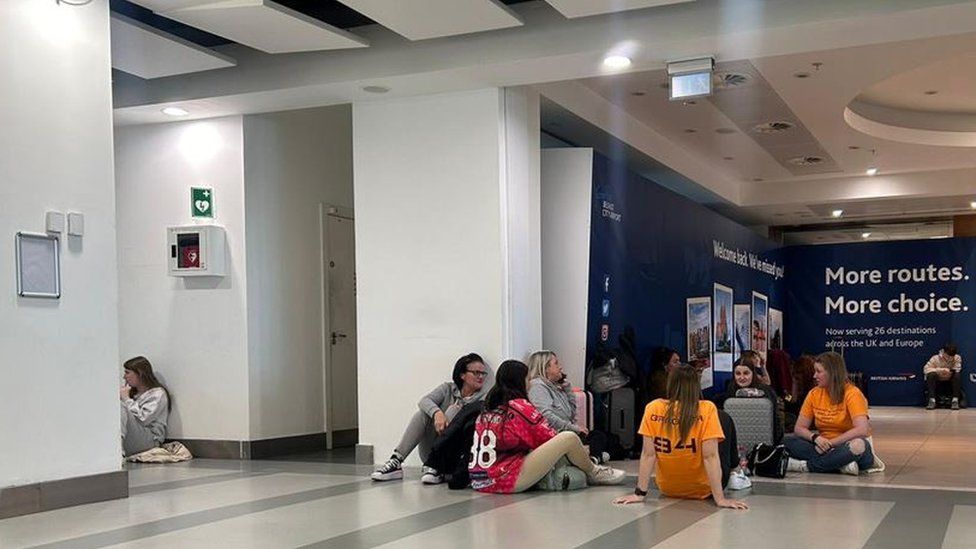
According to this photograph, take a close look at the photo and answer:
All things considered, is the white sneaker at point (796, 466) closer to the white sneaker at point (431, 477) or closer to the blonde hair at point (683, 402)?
the blonde hair at point (683, 402)

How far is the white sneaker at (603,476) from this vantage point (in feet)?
22.9

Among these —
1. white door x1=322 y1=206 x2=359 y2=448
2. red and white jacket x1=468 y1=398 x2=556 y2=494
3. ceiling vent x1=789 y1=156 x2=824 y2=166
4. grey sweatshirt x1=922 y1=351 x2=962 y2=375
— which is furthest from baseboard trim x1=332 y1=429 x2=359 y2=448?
grey sweatshirt x1=922 y1=351 x2=962 y2=375

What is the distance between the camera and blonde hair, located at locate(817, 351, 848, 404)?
7.55 meters

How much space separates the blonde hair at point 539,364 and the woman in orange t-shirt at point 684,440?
1758 mm

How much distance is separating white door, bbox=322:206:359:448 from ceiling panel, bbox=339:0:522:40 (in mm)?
3579

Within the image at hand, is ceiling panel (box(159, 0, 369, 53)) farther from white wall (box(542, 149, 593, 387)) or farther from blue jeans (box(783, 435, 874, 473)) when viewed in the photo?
blue jeans (box(783, 435, 874, 473))

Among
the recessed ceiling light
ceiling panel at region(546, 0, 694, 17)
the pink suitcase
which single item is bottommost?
→ the pink suitcase

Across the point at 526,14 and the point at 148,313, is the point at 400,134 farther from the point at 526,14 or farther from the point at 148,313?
the point at 148,313

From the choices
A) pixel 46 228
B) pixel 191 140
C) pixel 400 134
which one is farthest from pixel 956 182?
pixel 46 228

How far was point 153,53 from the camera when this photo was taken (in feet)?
25.8

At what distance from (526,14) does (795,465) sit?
393cm

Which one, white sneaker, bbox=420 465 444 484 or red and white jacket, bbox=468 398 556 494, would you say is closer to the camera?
red and white jacket, bbox=468 398 556 494

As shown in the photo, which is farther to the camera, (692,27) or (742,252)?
(742,252)

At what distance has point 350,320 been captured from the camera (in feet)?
35.4
